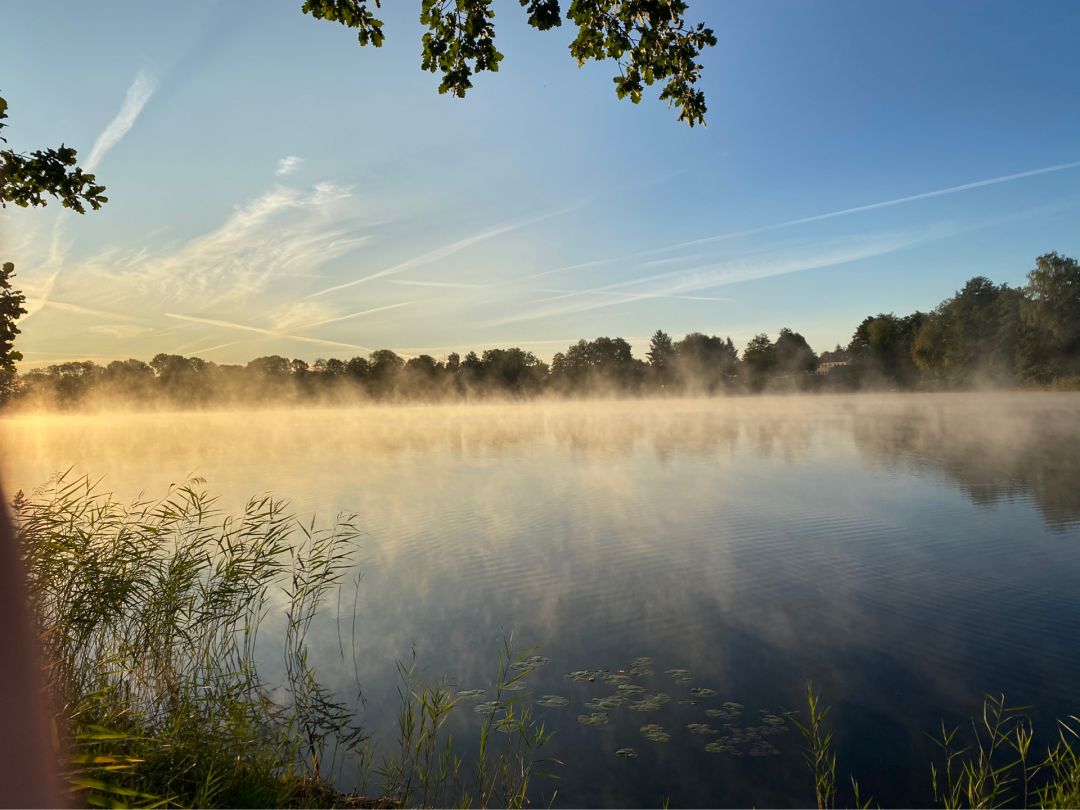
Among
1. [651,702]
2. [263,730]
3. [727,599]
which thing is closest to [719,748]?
[651,702]

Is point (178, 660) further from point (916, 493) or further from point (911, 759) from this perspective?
point (916, 493)

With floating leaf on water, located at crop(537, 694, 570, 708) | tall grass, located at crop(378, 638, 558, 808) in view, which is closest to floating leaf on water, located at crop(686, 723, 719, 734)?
floating leaf on water, located at crop(537, 694, 570, 708)

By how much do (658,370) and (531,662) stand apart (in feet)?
455

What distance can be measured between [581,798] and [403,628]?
488cm

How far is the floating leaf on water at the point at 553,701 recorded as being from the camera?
7.64 metres

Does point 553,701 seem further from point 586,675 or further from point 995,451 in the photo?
point 995,451

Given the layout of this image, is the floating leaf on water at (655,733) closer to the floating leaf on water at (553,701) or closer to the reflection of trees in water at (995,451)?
the floating leaf on water at (553,701)

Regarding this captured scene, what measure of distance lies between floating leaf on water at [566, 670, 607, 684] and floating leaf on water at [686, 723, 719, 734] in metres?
1.50

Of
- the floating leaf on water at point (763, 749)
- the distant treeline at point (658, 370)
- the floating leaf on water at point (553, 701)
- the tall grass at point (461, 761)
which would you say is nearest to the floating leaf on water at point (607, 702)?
the floating leaf on water at point (553, 701)

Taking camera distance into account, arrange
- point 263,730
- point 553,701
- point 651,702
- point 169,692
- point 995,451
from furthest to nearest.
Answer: point 995,451, point 553,701, point 651,702, point 169,692, point 263,730

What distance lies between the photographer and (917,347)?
103m

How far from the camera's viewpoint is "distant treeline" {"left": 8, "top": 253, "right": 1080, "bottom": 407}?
3708 inches

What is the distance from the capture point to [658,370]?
144125mm

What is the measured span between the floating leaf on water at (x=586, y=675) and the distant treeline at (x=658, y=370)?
337 ft
